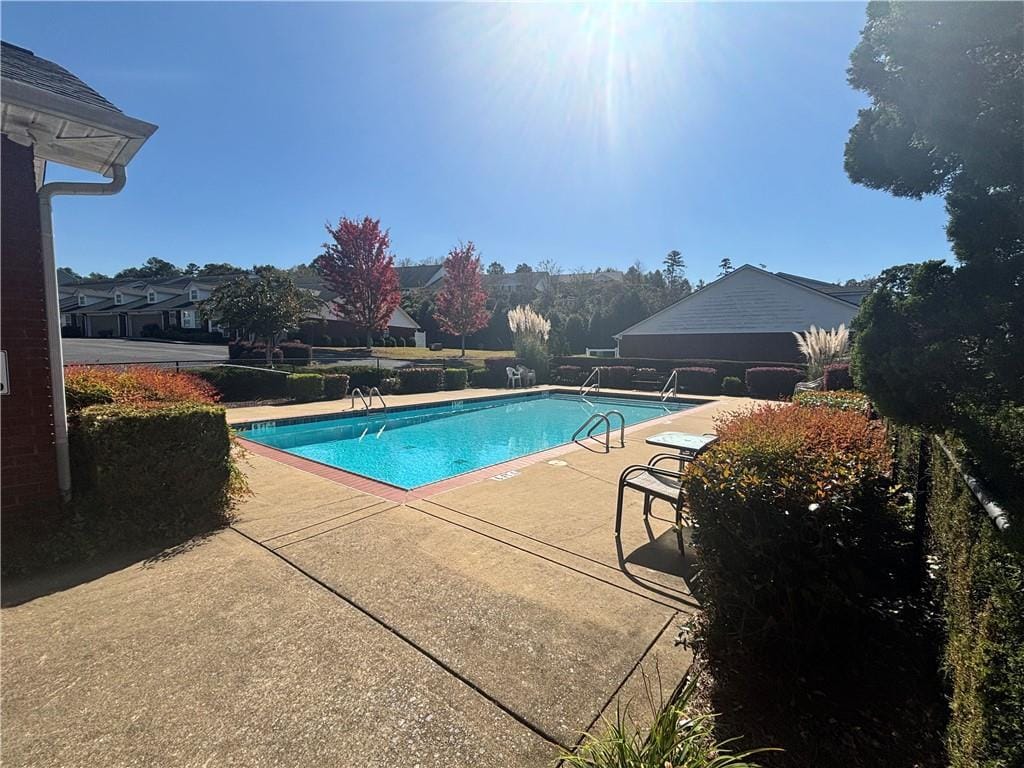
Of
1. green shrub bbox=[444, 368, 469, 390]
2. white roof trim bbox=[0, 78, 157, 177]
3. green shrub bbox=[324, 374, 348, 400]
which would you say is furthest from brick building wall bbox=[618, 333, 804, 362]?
white roof trim bbox=[0, 78, 157, 177]

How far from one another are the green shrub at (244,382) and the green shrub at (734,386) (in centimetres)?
1521

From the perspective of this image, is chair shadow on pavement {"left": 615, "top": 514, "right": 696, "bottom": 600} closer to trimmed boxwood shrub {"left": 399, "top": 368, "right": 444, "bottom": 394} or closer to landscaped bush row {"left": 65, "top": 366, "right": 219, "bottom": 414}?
landscaped bush row {"left": 65, "top": 366, "right": 219, "bottom": 414}

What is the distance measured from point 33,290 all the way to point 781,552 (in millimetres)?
5022

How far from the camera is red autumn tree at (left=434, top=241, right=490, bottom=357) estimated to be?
94.0 feet

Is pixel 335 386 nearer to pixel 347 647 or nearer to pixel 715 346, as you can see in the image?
pixel 347 647

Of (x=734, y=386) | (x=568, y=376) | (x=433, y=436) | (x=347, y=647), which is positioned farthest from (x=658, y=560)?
(x=568, y=376)

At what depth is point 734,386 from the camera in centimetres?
1678

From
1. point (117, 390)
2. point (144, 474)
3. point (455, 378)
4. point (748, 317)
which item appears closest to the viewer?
point (144, 474)

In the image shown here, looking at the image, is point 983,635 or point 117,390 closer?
point 983,635

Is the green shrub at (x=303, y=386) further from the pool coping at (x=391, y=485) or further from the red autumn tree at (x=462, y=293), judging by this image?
the red autumn tree at (x=462, y=293)

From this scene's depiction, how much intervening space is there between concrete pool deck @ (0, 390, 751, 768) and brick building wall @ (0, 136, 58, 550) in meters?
0.91

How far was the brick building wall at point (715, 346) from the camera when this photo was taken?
66.9 feet

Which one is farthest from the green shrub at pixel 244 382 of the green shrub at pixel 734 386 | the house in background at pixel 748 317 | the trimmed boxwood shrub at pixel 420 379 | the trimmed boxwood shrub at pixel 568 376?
the house in background at pixel 748 317

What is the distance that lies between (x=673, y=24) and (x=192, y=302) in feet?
124
